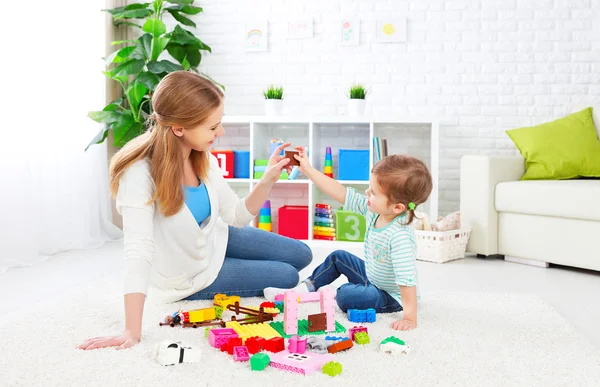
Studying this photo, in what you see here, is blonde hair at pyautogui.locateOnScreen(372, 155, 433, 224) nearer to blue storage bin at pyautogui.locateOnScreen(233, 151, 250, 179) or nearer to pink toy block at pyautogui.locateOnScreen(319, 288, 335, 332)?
Result: pink toy block at pyautogui.locateOnScreen(319, 288, 335, 332)

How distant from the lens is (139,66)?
3693mm

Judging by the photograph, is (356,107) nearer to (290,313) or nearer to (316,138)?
(316,138)

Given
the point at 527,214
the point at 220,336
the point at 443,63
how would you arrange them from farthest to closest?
the point at 443,63, the point at 527,214, the point at 220,336

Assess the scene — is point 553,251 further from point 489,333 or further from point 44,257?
point 44,257

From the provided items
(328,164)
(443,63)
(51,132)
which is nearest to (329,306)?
(328,164)

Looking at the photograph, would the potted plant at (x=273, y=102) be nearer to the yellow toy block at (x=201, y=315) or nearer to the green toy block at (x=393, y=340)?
the yellow toy block at (x=201, y=315)

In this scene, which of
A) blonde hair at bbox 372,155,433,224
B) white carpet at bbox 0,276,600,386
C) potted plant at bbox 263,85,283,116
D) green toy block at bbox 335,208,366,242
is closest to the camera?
white carpet at bbox 0,276,600,386

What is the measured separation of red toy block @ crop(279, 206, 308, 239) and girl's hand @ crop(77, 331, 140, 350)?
2.29 metres

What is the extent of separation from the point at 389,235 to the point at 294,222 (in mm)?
2001

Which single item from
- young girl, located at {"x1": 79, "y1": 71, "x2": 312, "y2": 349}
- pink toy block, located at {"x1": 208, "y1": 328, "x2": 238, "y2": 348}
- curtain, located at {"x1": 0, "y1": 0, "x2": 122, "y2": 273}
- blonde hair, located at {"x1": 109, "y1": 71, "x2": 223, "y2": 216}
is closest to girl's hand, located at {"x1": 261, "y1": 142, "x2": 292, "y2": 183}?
young girl, located at {"x1": 79, "y1": 71, "x2": 312, "y2": 349}

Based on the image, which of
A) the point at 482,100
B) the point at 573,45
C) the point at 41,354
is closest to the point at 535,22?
the point at 573,45

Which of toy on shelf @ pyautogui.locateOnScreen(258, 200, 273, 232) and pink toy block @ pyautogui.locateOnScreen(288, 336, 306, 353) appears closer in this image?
pink toy block @ pyautogui.locateOnScreen(288, 336, 306, 353)

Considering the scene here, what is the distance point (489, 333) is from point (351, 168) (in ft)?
6.98

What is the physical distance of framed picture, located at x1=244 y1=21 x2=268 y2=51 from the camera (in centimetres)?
425
